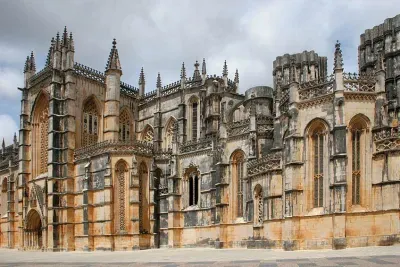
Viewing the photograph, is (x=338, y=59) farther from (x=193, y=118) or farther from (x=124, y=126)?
(x=124, y=126)

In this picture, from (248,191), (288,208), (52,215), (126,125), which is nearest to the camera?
(288,208)

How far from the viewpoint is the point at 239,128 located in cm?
4331

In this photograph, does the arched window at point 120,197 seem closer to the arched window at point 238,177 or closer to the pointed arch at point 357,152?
the arched window at point 238,177

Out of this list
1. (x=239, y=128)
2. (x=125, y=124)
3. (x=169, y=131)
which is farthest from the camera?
(x=125, y=124)

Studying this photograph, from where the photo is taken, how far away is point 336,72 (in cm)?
3106

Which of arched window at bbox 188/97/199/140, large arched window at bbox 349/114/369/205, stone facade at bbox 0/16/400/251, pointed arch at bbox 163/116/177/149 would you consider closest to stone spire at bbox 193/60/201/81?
stone facade at bbox 0/16/400/251

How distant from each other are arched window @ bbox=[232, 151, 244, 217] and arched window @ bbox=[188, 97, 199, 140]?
1207 cm

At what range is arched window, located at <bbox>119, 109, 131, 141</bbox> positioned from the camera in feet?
197

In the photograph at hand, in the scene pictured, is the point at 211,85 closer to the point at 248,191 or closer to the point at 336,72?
the point at 248,191

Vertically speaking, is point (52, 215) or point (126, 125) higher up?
point (126, 125)

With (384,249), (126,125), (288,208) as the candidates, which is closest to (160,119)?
(126,125)

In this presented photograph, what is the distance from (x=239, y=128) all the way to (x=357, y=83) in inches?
539

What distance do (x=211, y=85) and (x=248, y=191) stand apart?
15499 millimetres

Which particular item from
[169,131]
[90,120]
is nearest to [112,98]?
[90,120]
